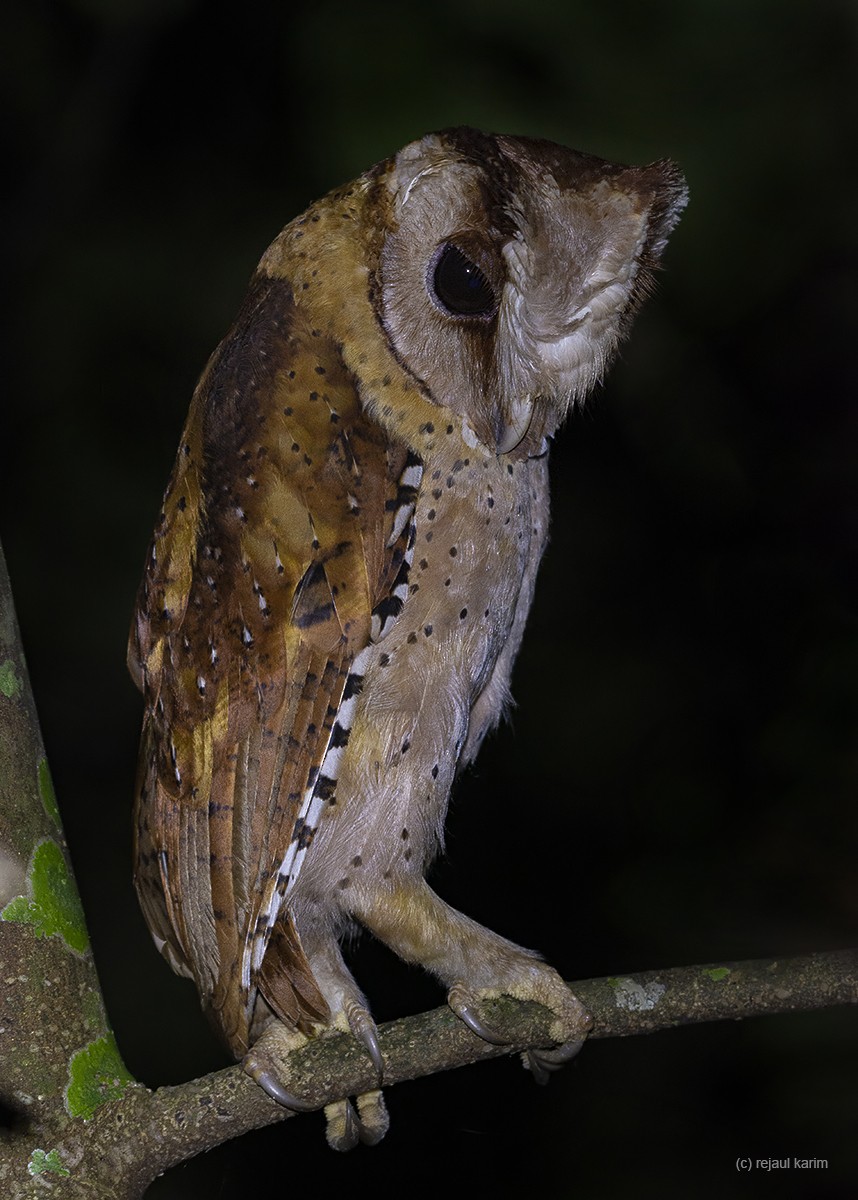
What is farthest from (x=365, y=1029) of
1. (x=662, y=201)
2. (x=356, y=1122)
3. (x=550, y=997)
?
(x=662, y=201)

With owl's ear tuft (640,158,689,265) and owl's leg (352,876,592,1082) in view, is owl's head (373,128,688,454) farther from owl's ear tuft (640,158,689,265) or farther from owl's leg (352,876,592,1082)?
owl's leg (352,876,592,1082)

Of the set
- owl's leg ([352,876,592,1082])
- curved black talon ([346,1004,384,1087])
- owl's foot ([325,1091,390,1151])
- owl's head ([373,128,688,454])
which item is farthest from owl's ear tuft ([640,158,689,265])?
owl's foot ([325,1091,390,1151])

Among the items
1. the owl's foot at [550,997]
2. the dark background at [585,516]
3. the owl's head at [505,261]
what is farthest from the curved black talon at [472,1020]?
the dark background at [585,516]

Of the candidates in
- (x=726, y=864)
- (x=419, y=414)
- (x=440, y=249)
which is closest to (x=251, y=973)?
(x=419, y=414)

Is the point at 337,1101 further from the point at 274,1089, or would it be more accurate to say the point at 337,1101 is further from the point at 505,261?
the point at 505,261

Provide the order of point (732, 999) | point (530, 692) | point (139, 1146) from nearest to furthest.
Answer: point (139, 1146) → point (732, 999) → point (530, 692)

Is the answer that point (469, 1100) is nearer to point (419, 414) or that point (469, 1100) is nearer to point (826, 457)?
point (826, 457)
